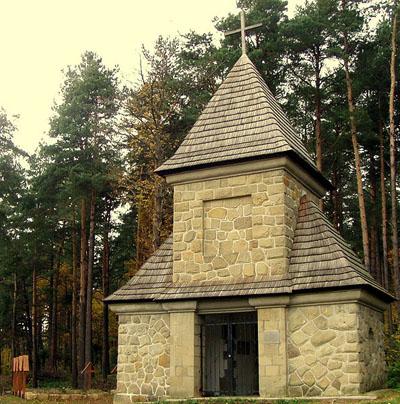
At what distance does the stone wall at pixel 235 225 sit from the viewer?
450 inches

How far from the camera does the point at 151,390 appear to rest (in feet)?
38.6

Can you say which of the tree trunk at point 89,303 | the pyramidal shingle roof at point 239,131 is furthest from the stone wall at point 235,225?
the tree trunk at point 89,303

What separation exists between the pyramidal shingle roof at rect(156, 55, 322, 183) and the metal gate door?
11.0 ft

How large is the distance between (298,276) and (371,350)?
6.82 feet

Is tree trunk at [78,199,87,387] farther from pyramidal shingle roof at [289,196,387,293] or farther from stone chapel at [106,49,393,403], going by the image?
pyramidal shingle roof at [289,196,387,293]

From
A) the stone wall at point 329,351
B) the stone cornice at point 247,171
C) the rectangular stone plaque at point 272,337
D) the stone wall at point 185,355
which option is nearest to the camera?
the stone wall at point 329,351

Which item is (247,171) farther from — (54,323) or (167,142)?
(54,323)

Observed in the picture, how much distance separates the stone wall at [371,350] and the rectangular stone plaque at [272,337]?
1488 mm

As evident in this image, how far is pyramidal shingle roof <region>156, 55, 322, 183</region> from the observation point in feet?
39.2

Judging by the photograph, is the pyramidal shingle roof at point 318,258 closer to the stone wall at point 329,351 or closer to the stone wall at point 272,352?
the stone wall at point 329,351

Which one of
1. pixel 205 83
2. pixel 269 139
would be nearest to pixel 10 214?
pixel 205 83

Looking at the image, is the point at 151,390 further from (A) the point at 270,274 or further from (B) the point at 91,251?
(B) the point at 91,251

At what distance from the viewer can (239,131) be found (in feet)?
41.3

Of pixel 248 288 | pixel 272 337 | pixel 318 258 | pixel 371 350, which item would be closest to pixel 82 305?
pixel 248 288
